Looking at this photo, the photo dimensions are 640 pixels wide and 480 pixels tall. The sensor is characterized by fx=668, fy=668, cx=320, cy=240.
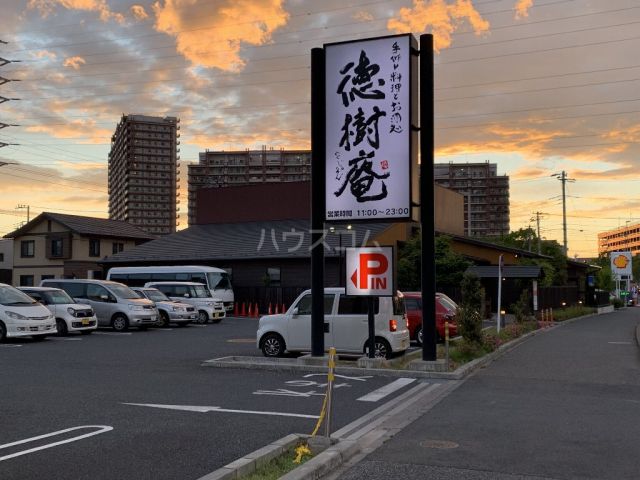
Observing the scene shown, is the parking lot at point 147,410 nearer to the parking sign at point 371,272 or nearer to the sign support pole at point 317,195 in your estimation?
the sign support pole at point 317,195

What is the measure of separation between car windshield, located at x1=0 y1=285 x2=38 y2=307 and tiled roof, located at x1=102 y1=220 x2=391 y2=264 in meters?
19.5

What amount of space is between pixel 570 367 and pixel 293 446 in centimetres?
1042

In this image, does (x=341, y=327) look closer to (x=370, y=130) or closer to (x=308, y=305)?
(x=308, y=305)

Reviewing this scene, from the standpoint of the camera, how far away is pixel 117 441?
7.52 m

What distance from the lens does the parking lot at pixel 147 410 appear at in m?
6.73

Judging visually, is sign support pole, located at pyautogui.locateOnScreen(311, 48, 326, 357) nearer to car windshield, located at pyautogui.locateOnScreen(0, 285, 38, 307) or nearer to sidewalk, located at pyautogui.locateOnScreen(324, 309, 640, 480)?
sidewalk, located at pyautogui.locateOnScreen(324, 309, 640, 480)


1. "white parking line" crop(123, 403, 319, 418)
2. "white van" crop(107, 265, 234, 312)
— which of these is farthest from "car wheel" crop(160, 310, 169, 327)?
"white parking line" crop(123, 403, 319, 418)

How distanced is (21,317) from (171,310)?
28.4 ft

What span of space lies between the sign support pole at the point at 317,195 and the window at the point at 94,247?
46.3 m

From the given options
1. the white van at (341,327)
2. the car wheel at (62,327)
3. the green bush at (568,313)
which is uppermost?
the white van at (341,327)

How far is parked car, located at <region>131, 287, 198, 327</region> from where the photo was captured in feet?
91.8

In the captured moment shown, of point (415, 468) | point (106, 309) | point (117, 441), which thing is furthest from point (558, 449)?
point (106, 309)

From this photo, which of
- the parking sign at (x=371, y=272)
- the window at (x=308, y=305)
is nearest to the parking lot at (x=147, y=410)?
the parking sign at (x=371, y=272)

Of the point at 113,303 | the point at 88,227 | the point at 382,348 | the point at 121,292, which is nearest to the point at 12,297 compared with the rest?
the point at 113,303
